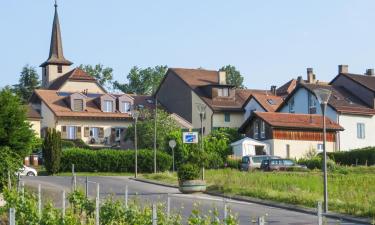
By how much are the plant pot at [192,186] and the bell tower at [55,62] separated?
71.1 metres

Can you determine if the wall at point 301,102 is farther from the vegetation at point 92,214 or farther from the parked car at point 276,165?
the vegetation at point 92,214

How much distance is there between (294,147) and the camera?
243ft

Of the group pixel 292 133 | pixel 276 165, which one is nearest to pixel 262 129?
pixel 292 133

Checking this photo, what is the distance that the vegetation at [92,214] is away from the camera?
15.3 metres

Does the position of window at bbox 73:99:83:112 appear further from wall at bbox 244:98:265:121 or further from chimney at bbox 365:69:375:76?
chimney at bbox 365:69:375:76

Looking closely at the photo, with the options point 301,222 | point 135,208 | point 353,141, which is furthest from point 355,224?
point 353,141

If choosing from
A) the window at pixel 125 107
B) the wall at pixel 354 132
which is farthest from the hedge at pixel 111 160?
the window at pixel 125 107

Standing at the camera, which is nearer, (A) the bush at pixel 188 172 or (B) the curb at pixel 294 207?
(B) the curb at pixel 294 207

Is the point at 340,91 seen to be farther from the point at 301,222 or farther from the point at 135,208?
the point at 135,208

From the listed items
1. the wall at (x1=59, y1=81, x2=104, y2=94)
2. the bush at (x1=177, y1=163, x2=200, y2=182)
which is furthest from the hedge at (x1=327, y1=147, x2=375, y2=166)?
the wall at (x1=59, y1=81, x2=104, y2=94)

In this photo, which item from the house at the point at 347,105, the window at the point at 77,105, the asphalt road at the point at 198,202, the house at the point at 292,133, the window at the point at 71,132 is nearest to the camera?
the asphalt road at the point at 198,202

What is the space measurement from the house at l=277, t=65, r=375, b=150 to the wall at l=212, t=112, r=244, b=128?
6.94m

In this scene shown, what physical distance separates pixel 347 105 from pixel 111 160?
2737 cm

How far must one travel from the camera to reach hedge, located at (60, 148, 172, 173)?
6072 centimetres
